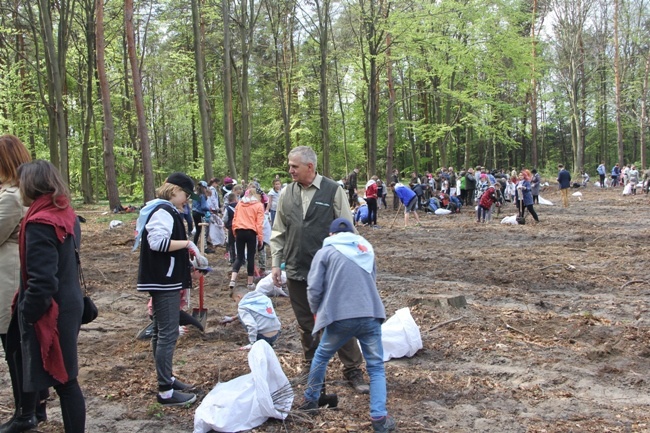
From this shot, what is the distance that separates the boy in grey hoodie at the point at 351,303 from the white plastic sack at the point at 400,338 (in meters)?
1.57

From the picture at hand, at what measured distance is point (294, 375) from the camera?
15.8 ft

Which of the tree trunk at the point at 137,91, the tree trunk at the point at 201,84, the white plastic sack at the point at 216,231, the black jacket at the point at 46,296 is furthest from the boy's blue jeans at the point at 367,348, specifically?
the tree trunk at the point at 201,84

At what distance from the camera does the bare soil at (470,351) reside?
4086 mm

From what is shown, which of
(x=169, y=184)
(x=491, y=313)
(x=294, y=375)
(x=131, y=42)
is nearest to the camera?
(x=169, y=184)

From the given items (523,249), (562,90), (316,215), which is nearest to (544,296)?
(523,249)

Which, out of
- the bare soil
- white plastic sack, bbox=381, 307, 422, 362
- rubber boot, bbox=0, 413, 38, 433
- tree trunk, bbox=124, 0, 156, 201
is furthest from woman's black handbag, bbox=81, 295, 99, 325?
tree trunk, bbox=124, 0, 156, 201

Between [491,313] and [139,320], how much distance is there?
15.3 feet

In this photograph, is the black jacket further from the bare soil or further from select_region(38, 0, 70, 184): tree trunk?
select_region(38, 0, 70, 184): tree trunk

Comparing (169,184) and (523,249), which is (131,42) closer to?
(523,249)

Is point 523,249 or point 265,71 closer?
point 523,249

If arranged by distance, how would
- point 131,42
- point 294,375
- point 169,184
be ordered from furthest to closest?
point 131,42, point 294,375, point 169,184

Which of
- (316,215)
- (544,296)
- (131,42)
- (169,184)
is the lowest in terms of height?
(544,296)

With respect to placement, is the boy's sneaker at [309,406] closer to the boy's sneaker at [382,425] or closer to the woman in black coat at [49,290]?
the boy's sneaker at [382,425]

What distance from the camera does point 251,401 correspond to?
380 cm
